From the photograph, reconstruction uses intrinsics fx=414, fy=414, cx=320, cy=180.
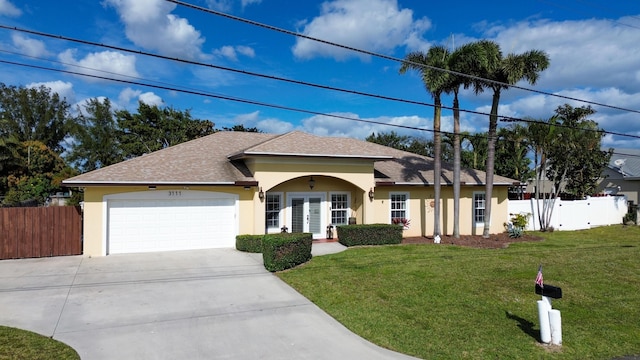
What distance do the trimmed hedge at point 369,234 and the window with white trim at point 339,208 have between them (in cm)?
183

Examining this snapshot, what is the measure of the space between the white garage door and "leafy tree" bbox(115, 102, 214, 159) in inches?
949

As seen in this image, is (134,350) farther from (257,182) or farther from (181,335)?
(257,182)

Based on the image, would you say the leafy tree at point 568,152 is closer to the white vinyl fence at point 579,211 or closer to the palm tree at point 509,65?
the white vinyl fence at point 579,211

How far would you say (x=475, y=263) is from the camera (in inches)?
501

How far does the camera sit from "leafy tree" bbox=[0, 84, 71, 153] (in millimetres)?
50688

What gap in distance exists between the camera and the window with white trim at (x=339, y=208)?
61.2 feet

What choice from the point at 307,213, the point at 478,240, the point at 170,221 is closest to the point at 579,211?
the point at 478,240

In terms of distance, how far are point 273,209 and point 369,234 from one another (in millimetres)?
4197

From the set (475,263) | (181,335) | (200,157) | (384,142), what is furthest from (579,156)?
(384,142)

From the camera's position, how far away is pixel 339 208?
18781 mm

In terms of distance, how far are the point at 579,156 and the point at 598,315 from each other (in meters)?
21.1

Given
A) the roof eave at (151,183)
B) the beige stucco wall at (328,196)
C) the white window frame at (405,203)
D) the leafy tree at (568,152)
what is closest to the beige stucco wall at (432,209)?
the beige stucco wall at (328,196)

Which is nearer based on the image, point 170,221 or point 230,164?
point 170,221

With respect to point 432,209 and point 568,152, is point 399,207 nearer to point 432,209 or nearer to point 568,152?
point 432,209
